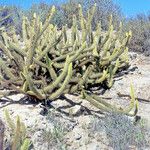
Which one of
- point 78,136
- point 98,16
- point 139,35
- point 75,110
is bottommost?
point 78,136

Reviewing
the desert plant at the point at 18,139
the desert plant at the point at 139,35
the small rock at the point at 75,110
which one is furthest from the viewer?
the desert plant at the point at 139,35

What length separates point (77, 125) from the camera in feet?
17.6

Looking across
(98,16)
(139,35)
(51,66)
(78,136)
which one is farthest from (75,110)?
(98,16)

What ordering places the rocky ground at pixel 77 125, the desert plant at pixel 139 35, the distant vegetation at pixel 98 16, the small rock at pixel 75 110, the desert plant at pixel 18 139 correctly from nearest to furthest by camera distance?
the desert plant at pixel 18 139, the rocky ground at pixel 77 125, the small rock at pixel 75 110, the desert plant at pixel 139 35, the distant vegetation at pixel 98 16

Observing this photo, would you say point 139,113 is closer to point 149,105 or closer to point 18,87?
point 149,105

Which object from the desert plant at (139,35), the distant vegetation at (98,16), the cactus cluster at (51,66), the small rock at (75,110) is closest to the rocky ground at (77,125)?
the small rock at (75,110)

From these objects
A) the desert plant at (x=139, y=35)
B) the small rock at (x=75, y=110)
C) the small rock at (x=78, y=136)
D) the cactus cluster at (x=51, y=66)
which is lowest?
the small rock at (x=78, y=136)

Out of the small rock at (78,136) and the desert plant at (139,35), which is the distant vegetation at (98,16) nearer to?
the desert plant at (139,35)

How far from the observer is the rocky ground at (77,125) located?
196 inches

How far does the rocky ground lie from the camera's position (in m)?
4.97

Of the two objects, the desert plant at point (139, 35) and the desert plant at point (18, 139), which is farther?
the desert plant at point (139, 35)

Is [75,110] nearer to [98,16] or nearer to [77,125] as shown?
[77,125]

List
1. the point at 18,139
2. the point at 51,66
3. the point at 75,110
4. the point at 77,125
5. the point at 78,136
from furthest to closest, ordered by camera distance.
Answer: the point at 51,66 < the point at 75,110 < the point at 77,125 < the point at 78,136 < the point at 18,139

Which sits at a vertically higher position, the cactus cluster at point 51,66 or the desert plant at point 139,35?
the desert plant at point 139,35
